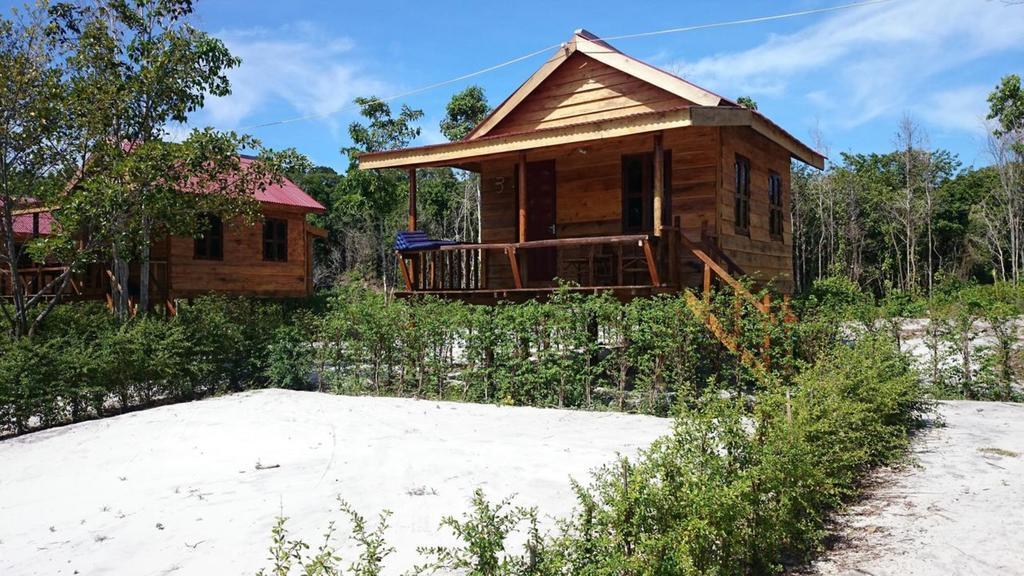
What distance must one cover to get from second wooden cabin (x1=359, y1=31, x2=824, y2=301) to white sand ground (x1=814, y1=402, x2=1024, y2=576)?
4.77 meters

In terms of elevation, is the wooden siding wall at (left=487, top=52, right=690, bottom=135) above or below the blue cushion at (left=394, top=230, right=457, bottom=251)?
above

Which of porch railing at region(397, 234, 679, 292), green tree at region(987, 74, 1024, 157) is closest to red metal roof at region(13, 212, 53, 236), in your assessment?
porch railing at region(397, 234, 679, 292)

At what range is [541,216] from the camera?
47.0 feet

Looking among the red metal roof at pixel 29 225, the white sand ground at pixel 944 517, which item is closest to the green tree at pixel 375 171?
the red metal roof at pixel 29 225

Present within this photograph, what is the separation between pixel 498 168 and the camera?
49.2 ft

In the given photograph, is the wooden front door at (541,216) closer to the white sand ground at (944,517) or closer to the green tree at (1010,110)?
the white sand ground at (944,517)

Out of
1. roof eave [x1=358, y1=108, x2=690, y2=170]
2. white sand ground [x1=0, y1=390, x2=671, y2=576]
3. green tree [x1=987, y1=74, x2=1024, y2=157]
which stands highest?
green tree [x1=987, y1=74, x2=1024, y2=157]

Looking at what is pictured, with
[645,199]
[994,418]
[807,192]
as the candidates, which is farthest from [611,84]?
[807,192]

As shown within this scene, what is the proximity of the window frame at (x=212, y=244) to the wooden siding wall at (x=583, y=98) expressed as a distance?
36.8 feet

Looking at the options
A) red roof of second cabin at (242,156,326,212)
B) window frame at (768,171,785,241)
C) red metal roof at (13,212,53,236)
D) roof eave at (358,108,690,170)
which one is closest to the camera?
roof eave at (358,108,690,170)

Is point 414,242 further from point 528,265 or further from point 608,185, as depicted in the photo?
point 608,185

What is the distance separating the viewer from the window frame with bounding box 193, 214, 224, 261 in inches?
857

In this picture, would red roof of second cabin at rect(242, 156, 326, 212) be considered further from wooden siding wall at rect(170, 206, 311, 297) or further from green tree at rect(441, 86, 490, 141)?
green tree at rect(441, 86, 490, 141)

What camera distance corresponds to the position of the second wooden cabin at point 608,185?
1173cm
